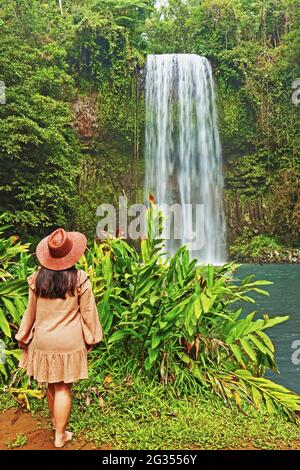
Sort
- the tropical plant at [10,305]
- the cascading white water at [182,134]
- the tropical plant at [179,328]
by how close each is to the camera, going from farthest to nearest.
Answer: the cascading white water at [182,134] → the tropical plant at [10,305] → the tropical plant at [179,328]

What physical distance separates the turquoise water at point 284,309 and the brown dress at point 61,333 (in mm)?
3170

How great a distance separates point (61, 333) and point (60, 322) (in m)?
0.06

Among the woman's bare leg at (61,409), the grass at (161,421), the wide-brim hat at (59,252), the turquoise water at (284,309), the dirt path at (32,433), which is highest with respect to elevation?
the wide-brim hat at (59,252)

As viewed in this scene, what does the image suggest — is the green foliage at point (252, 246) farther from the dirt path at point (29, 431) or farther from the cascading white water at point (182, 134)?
the dirt path at point (29, 431)

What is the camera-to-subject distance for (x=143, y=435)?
2.65 m

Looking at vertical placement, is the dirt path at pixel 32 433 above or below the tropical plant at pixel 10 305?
below

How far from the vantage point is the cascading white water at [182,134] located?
1823cm

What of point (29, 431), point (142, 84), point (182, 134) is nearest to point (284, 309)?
point (29, 431)

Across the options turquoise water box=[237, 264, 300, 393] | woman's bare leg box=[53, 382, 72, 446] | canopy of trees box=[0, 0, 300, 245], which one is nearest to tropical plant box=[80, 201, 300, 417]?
woman's bare leg box=[53, 382, 72, 446]

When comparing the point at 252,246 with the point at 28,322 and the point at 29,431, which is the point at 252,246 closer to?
the point at 29,431

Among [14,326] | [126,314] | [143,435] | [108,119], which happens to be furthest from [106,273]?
[108,119]

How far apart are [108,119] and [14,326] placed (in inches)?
617

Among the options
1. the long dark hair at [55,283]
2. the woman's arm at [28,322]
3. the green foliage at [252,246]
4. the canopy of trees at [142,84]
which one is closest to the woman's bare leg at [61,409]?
the woman's arm at [28,322]
